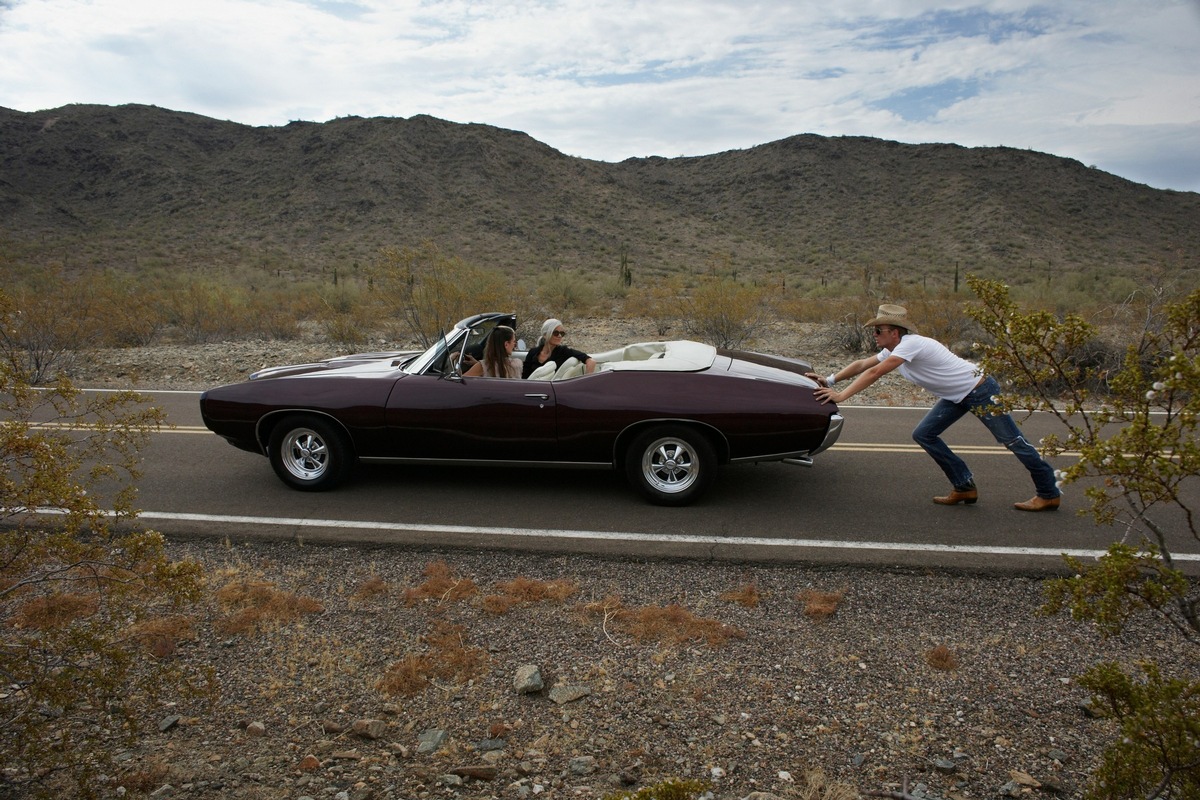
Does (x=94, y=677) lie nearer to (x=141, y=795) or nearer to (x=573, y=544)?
(x=141, y=795)

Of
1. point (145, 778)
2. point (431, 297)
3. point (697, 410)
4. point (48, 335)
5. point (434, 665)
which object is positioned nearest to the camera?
point (145, 778)

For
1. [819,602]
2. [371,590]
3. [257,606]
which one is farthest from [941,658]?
[257,606]

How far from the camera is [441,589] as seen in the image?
4793 millimetres

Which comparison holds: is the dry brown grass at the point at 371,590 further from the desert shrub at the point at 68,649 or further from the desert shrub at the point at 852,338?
the desert shrub at the point at 852,338

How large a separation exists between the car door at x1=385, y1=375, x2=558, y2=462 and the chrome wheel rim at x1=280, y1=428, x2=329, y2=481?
65 cm

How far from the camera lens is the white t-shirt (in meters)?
5.91

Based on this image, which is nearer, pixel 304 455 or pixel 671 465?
pixel 671 465

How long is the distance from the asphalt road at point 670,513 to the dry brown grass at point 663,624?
77cm

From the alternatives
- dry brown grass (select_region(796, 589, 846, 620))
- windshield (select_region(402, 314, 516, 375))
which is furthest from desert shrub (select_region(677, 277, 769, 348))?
dry brown grass (select_region(796, 589, 846, 620))

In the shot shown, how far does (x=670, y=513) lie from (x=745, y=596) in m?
1.40

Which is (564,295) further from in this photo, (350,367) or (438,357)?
(438,357)

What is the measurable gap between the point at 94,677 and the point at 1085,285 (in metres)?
34.6

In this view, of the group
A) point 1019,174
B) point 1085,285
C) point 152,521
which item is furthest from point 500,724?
point 1019,174

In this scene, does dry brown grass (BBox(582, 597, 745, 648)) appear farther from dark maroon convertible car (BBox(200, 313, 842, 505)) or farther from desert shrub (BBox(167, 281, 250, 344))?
desert shrub (BBox(167, 281, 250, 344))
